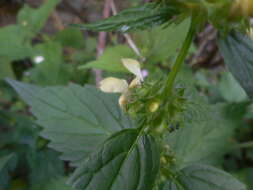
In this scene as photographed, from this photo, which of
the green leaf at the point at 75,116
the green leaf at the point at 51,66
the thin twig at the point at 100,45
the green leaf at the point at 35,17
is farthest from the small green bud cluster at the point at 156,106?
the green leaf at the point at 35,17

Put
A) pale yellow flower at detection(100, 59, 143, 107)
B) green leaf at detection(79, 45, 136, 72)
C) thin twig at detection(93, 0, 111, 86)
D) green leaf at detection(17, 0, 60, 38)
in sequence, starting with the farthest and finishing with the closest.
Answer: green leaf at detection(17, 0, 60, 38)
thin twig at detection(93, 0, 111, 86)
green leaf at detection(79, 45, 136, 72)
pale yellow flower at detection(100, 59, 143, 107)

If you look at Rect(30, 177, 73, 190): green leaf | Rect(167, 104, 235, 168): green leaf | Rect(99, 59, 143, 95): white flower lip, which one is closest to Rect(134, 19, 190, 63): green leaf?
Rect(167, 104, 235, 168): green leaf

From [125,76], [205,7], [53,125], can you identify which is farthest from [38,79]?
[205,7]

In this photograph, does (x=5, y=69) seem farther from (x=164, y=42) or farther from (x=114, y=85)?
(x=114, y=85)

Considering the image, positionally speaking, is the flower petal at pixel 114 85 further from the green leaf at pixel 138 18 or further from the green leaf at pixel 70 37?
the green leaf at pixel 70 37

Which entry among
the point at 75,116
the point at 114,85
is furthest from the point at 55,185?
the point at 114,85

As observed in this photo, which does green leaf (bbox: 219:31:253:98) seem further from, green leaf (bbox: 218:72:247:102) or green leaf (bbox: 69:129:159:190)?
green leaf (bbox: 218:72:247:102)
